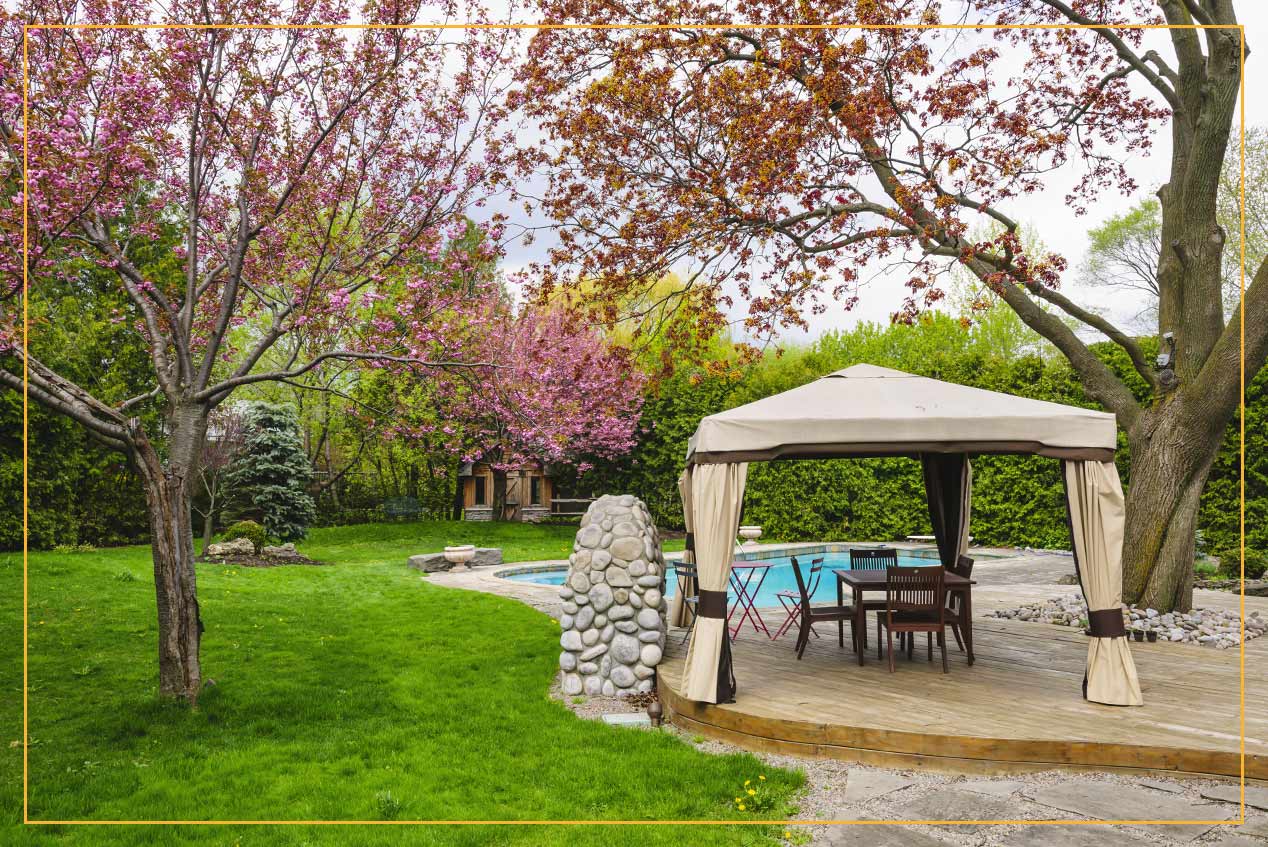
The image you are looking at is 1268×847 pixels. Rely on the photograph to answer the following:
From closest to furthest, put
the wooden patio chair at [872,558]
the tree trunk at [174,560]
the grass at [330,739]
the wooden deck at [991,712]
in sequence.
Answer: the grass at [330,739] → the wooden deck at [991,712] → the tree trunk at [174,560] → the wooden patio chair at [872,558]

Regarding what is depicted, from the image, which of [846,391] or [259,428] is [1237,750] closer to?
[846,391]

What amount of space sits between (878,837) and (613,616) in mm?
3172

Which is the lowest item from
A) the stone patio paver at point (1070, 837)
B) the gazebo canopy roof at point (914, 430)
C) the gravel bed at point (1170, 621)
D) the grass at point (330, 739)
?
the grass at point (330, 739)

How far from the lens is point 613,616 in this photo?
6.64m

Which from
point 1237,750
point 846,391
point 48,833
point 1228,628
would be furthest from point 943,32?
point 48,833

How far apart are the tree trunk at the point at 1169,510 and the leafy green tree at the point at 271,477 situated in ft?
47.6

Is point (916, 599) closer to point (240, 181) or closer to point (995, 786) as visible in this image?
point (995, 786)

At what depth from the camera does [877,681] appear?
5996 mm

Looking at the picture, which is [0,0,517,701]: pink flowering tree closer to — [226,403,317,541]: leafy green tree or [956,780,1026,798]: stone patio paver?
[956,780,1026,798]: stone patio paver

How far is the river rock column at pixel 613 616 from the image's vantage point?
6609 millimetres

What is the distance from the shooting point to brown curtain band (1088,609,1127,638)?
5.36 m

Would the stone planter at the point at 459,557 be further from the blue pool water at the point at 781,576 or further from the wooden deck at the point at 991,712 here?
the wooden deck at the point at 991,712

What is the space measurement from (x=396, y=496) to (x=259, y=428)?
6140 mm

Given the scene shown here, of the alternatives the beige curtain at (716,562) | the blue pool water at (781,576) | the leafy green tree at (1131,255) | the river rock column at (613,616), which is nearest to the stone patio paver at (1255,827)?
the beige curtain at (716,562)
